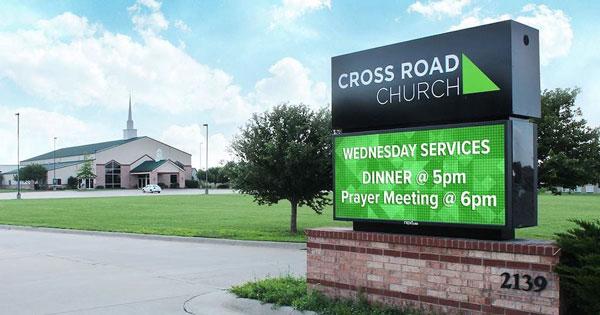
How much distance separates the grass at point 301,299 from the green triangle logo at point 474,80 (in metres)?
2.59

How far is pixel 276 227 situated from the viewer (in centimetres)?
2216

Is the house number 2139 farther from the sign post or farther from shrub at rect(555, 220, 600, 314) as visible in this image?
shrub at rect(555, 220, 600, 314)

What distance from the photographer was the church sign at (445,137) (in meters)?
6.57

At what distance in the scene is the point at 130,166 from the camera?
366ft

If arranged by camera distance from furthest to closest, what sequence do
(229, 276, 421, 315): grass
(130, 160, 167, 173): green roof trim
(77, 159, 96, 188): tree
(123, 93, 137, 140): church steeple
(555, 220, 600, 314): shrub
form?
(123, 93, 137, 140): church steeple → (130, 160, 167, 173): green roof trim → (77, 159, 96, 188): tree → (229, 276, 421, 315): grass → (555, 220, 600, 314): shrub

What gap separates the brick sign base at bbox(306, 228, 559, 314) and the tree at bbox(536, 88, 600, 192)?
15893mm

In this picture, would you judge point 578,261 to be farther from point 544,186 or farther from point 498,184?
point 544,186

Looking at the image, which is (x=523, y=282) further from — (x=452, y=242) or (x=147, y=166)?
(x=147, y=166)

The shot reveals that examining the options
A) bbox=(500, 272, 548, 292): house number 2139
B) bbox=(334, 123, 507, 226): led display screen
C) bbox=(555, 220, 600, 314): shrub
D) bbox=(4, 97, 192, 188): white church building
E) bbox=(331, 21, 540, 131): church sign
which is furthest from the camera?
bbox=(4, 97, 192, 188): white church building

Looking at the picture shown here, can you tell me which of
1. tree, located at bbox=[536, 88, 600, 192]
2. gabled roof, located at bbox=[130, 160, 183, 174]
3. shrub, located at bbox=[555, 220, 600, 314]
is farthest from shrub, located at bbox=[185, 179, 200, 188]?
shrub, located at bbox=[555, 220, 600, 314]

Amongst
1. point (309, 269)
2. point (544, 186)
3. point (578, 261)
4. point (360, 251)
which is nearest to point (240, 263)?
point (309, 269)

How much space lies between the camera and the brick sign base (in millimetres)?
6102

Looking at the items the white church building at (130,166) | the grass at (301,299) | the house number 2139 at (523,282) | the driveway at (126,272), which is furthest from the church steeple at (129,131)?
the house number 2139 at (523,282)

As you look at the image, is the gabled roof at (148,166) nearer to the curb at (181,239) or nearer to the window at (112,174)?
the window at (112,174)
